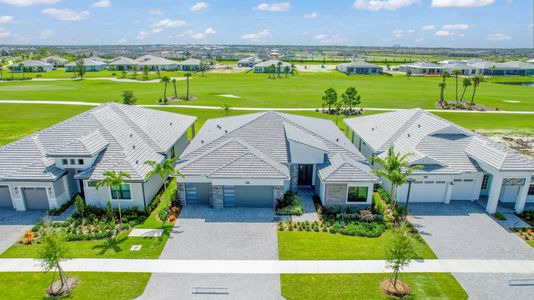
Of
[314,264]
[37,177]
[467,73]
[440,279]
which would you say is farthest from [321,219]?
[467,73]

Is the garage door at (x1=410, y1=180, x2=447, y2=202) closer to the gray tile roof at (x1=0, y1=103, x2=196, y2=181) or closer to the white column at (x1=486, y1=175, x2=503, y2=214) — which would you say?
the white column at (x1=486, y1=175, x2=503, y2=214)

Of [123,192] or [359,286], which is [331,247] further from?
[123,192]

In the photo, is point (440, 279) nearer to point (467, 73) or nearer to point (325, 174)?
point (325, 174)

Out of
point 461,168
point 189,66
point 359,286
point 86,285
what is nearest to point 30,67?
point 189,66

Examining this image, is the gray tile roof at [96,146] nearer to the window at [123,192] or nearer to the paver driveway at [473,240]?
the window at [123,192]

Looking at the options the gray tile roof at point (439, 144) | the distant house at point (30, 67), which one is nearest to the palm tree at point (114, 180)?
the gray tile roof at point (439, 144)

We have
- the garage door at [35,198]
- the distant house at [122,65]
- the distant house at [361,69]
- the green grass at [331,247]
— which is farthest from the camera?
the distant house at [122,65]
